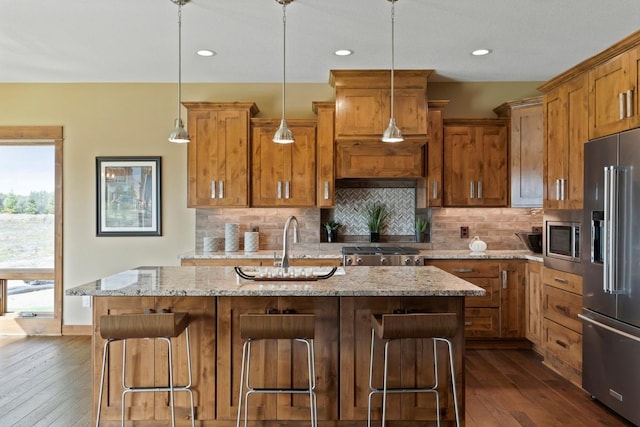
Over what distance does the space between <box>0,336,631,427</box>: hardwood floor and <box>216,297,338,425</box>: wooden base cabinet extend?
3.16ft

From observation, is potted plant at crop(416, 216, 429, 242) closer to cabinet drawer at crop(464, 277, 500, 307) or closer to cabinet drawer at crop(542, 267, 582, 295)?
cabinet drawer at crop(464, 277, 500, 307)

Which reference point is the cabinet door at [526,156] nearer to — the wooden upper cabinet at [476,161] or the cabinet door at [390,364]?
the wooden upper cabinet at [476,161]

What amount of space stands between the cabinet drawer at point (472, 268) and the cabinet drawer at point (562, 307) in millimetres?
600

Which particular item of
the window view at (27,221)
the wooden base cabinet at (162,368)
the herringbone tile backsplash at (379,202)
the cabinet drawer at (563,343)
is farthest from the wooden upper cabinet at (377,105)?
the window view at (27,221)

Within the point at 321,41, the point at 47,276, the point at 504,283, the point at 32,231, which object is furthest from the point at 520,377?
the point at 32,231

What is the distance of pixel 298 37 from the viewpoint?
3.69 meters

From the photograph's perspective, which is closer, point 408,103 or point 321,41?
point 321,41

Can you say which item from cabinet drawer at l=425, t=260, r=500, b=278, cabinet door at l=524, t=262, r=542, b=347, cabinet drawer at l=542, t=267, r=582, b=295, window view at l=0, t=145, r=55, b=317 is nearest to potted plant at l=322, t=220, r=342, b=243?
cabinet drawer at l=425, t=260, r=500, b=278

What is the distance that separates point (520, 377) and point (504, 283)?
100cm

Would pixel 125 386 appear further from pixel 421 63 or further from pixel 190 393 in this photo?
pixel 421 63

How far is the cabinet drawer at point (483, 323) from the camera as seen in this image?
14.4ft

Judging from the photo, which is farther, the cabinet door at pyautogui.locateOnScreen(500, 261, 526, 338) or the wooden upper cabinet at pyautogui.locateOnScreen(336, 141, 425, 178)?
the wooden upper cabinet at pyautogui.locateOnScreen(336, 141, 425, 178)

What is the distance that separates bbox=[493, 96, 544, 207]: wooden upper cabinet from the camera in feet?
14.6

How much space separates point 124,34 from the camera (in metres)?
3.63
